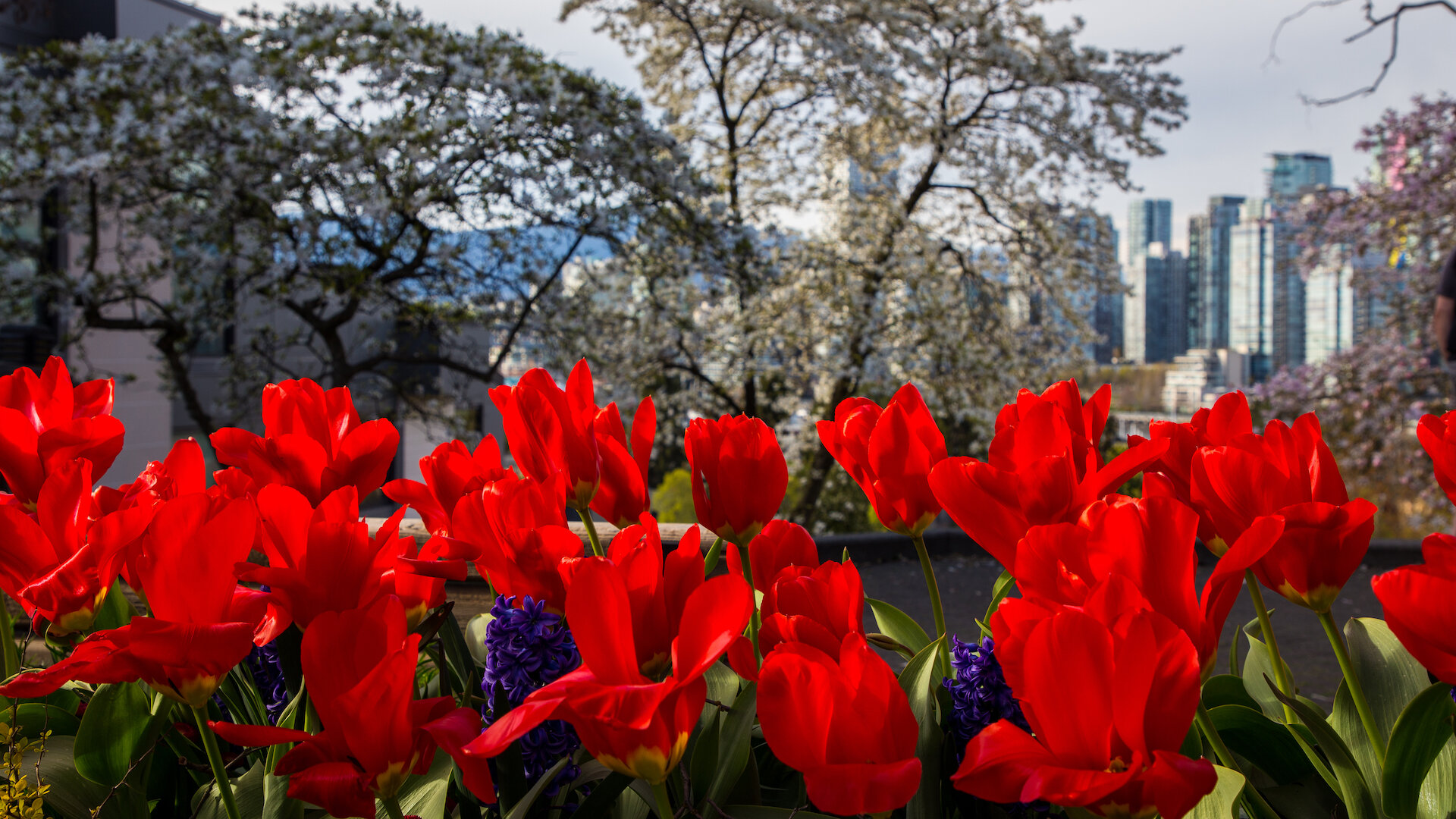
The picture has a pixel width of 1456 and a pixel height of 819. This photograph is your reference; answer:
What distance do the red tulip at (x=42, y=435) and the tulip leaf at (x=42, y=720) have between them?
5.7 inches

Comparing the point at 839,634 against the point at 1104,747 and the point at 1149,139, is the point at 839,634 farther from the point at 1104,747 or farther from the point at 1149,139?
the point at 1149,139

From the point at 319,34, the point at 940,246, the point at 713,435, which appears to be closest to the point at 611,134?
the point at 319,34

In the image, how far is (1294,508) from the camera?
1.51 feet

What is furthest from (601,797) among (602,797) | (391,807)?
(391,807)

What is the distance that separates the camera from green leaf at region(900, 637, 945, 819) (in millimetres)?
461

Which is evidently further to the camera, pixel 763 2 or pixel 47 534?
pixel 763 2

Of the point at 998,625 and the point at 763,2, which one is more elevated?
the point at 763,2

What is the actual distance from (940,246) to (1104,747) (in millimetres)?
7783

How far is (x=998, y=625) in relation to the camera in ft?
1.29

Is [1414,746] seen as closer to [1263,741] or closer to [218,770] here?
[1263,741]

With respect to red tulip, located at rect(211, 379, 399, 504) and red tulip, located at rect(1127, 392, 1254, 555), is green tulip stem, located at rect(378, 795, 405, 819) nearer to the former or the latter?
red tulip, located at rect(211, 379, 399, 504)

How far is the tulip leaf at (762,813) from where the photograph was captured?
46 cm

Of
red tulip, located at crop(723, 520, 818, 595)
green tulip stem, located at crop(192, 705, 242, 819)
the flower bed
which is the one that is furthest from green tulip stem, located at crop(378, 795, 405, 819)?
red tulip, located at crop(723, 520, 818, 595)

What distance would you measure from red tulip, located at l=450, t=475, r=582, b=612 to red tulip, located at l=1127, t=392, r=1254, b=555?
35 cm
